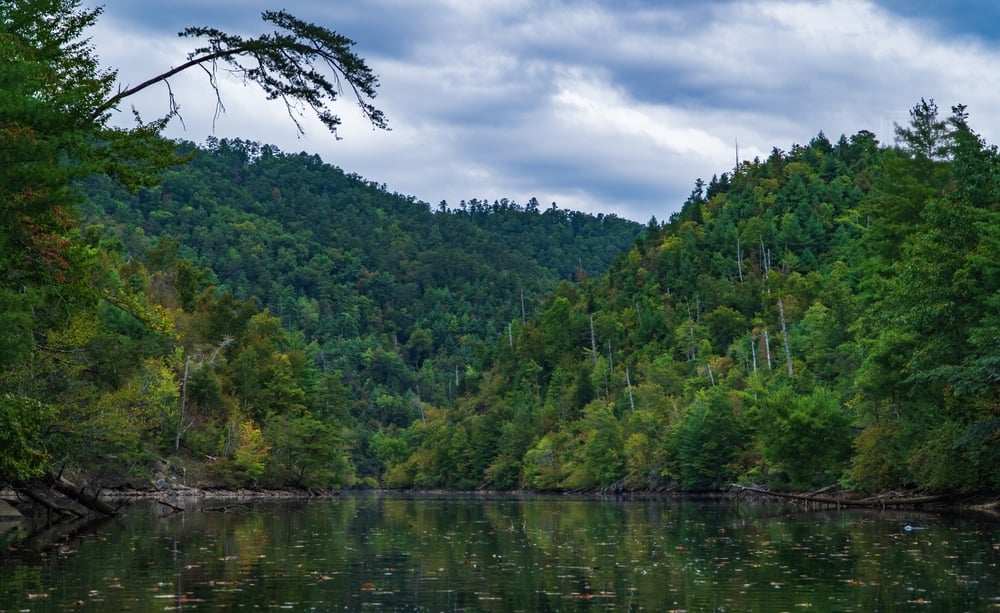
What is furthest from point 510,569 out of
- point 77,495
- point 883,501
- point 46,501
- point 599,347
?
point 599,347

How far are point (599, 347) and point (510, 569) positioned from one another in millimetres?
135396

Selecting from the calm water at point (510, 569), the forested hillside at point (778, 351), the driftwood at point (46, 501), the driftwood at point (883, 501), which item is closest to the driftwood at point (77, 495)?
the driftwood at point (46, 501)

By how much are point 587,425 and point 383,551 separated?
9523 cm

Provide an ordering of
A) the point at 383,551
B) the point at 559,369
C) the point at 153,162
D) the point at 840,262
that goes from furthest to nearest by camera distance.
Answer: the point at 559,369, the point at 840,262, the point at 383,551, the point at 153,162

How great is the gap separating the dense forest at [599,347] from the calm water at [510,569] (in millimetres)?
5430

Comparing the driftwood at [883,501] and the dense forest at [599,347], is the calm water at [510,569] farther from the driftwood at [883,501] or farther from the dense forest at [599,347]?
the driftwood at [883,501]

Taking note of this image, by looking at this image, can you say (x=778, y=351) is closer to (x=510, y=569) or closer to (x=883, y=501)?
(x=883, y=501)

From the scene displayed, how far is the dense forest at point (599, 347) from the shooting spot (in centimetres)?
2481

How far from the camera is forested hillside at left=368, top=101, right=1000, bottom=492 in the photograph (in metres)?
42.1

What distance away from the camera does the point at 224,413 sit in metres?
91.2

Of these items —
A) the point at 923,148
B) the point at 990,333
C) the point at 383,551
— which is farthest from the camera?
the point at 923,148

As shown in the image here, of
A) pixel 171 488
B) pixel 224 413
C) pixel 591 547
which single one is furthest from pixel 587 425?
pixel 591 547

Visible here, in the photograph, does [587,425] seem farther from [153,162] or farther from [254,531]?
[153,162]

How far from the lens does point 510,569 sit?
20.3 metres
